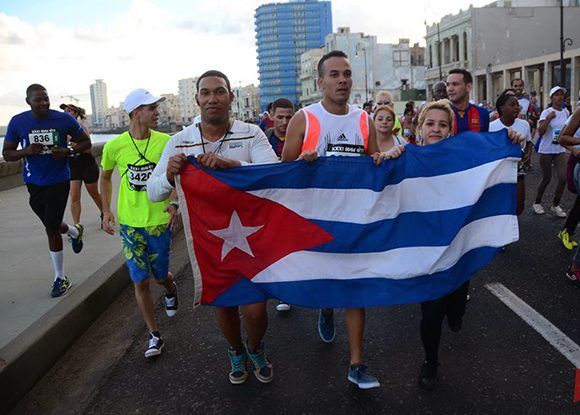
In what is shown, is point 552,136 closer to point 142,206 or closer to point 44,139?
point 142,206

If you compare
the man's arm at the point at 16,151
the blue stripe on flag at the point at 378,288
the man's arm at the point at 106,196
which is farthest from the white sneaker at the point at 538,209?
the man's arm at the point at 16,151

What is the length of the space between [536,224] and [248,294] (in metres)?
5.74

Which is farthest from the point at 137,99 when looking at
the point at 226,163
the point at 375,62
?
the point at 375,62

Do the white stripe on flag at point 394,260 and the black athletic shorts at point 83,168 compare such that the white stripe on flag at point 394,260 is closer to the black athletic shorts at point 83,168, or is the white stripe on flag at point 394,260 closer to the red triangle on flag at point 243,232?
the red triangle on flag at point 243,232

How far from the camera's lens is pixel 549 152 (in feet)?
27.5

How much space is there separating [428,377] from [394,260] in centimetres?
78

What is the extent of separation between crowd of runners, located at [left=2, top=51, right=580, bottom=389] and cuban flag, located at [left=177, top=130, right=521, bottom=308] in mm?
136

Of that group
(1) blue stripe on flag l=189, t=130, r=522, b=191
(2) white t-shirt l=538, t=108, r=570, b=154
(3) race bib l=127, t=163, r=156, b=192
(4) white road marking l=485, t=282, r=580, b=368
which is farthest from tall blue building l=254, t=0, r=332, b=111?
(1) blue stripe on flag l=189, t=130, r=522, b=191

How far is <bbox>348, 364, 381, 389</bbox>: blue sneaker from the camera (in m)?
3.39

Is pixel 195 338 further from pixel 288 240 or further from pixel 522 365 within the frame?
pixel 522 365

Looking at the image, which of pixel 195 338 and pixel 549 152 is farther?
pixel 549 152

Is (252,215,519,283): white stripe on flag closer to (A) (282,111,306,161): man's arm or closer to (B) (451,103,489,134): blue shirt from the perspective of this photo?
(A) (282,111,306,161): man's arm

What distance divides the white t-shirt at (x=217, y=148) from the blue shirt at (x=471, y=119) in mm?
2405

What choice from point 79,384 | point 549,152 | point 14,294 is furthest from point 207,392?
point 549,152
